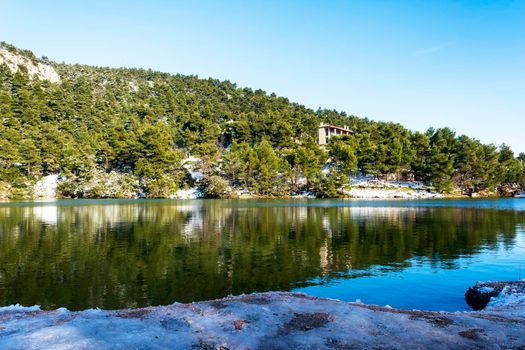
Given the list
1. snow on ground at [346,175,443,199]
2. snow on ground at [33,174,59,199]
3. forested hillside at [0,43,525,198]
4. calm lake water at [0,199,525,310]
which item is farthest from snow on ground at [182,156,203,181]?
calm lake water at [0,199,525,310]

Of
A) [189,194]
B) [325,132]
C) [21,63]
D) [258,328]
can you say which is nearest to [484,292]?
[258,328]

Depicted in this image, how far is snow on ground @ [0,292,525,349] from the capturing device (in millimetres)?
8656

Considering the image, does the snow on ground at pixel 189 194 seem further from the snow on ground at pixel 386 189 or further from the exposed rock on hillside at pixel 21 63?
the exposed rock on hillside at pixel 21 63

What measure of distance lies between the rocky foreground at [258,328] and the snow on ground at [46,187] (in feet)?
355

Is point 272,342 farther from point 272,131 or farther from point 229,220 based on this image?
point 272,131

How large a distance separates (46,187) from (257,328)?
11806 cm

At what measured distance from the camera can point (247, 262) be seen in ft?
82.8

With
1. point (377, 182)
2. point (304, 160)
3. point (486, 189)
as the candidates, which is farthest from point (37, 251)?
point (486, 189)

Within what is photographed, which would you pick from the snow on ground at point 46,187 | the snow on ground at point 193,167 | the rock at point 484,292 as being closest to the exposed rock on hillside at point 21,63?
the snow on ground at point 46,187

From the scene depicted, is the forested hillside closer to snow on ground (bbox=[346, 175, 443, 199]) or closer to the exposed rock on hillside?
snow on ground (bbox=[346, 175, 443, 199])

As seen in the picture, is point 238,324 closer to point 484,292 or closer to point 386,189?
point 484,292

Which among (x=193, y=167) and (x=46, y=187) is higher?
(x=193, y=167)

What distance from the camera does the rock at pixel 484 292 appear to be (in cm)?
1656

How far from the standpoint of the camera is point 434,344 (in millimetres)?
8773
